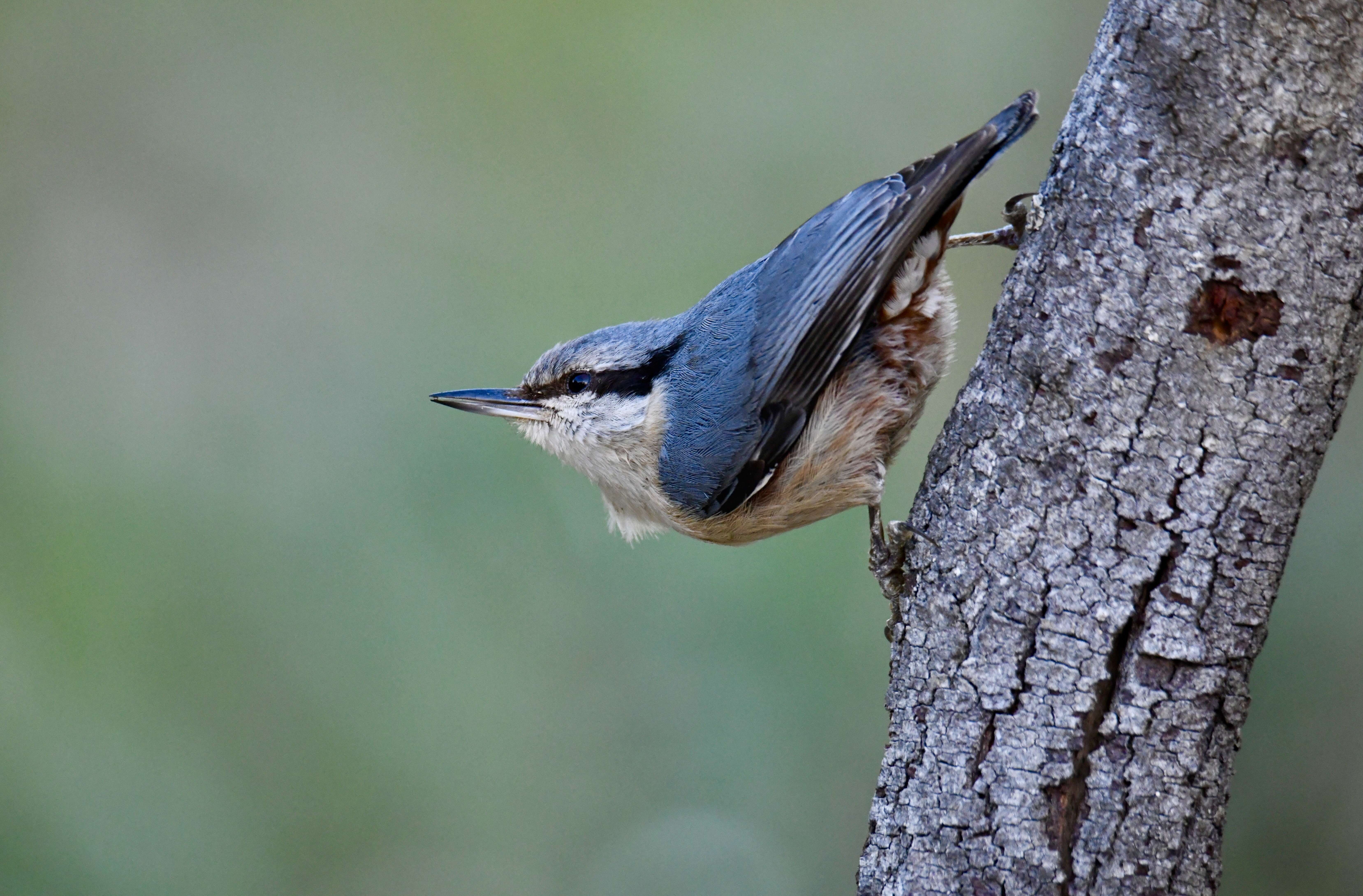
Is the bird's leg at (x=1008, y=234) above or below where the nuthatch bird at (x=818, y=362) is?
above

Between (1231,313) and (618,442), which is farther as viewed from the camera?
(618,442)

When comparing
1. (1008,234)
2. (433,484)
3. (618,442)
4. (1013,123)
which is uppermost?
(1013,123)

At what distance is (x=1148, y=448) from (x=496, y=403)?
5.89ft

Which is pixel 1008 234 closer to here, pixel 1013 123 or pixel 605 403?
pixel 1013 123

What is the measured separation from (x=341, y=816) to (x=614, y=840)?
1.00m

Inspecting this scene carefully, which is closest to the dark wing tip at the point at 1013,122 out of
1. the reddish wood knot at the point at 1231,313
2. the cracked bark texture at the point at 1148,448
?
the cracked bark texture at the point at 1148,448

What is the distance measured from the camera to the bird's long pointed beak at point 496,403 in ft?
9.32

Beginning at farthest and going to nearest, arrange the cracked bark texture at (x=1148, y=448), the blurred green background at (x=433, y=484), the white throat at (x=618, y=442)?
1. the blurred green background at (x=433, y=484)
2. the white throat at (x=618, y=442)
3. the cracked bark texture at (x=1148, y=448)

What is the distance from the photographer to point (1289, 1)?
59.3 inches

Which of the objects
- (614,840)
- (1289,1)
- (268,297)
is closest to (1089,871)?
(1289,1)

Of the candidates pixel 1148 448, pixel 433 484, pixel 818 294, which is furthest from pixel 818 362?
pixel 433 484

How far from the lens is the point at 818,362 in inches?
97.0

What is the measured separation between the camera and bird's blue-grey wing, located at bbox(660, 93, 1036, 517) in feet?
7.61

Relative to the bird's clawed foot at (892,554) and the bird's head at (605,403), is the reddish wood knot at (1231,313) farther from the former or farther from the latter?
the bird's head at (605,403)
